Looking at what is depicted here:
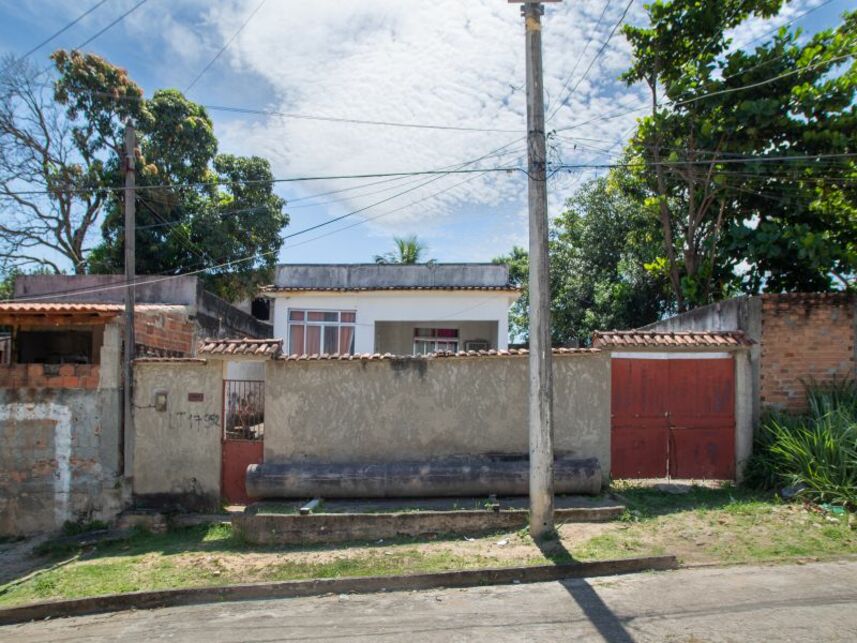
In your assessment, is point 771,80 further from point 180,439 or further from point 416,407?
point 180,439

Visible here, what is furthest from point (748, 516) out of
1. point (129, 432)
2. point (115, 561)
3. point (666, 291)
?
point (666, 291)

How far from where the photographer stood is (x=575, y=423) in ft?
29.9

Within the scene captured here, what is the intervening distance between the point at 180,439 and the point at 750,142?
10.6m

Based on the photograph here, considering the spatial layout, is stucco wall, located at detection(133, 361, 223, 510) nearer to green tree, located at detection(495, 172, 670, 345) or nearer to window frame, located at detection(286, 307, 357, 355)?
window frame, located at detection(286, 307, 357, 355)

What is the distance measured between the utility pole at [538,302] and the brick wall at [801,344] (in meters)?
4.30

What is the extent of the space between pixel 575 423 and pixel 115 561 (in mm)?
6488

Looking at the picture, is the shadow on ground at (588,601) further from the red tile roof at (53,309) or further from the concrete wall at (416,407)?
the red tile roof at (53,309)

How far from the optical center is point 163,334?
1160 centimetres

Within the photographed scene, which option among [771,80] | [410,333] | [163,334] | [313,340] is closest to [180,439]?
[163,334]

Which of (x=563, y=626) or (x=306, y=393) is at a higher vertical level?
(x=306, y=393)

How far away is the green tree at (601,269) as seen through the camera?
59.0ft

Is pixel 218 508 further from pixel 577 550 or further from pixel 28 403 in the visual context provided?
pixel 577 550

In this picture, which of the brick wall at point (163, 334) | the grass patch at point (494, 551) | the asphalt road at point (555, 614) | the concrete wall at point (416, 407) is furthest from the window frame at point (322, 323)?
the asphalt road at point (555, 614)

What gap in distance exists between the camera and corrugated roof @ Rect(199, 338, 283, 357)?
30.1 feet
